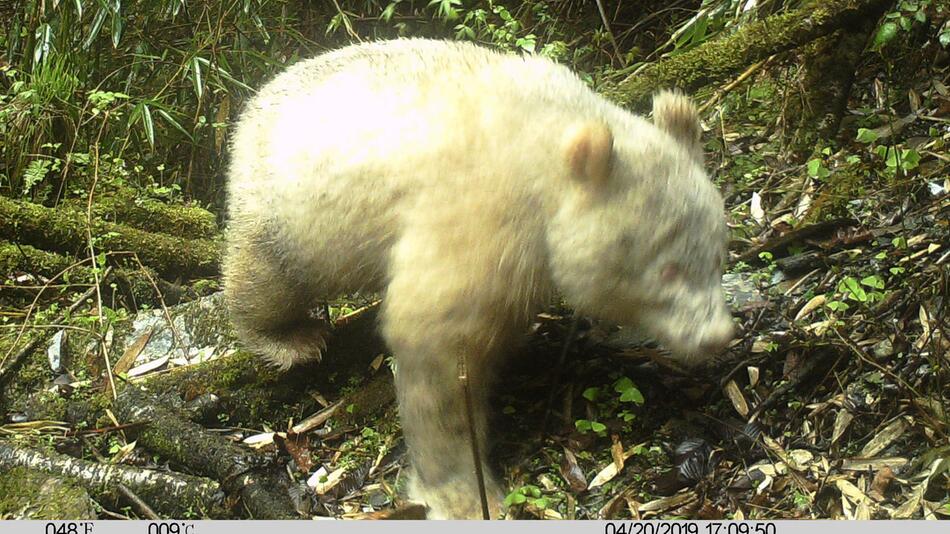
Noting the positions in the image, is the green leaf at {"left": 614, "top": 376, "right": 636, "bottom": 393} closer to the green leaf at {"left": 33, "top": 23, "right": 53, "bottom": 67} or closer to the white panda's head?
the white panda's head

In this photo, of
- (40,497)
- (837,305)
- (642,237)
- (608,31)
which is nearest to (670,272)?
(642,237)

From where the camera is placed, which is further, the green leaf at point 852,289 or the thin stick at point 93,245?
the thin stick at point 93,245

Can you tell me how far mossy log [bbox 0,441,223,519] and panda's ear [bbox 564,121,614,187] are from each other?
1.46 m

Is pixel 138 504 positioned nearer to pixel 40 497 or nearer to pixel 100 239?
pixel 40 497

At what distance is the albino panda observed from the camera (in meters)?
2.61

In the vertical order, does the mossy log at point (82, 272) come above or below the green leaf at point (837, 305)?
below

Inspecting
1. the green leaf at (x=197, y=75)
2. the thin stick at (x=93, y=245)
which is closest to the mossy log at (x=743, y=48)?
the green leaf at (x=197, y=75)

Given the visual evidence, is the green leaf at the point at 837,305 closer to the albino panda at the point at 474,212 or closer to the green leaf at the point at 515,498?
the albino panda at the point at 474,212

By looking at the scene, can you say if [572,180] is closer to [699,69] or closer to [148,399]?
[699,69]

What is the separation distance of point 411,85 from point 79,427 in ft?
5.28

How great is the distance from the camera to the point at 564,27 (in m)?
3.59

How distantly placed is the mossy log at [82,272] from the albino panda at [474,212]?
99 centimetres

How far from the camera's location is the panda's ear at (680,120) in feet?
9.34

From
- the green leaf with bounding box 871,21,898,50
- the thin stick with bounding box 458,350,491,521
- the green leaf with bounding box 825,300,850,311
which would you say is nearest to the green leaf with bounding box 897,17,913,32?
the green leaf with bounding box 871,21,898,50
